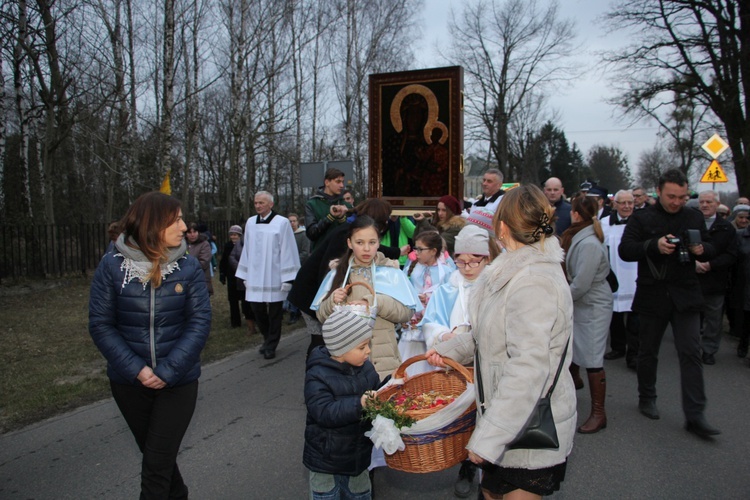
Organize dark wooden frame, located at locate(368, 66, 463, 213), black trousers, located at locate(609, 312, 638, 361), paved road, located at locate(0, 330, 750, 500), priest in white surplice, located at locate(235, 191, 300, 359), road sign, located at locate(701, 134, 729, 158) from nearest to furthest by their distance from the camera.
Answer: paved road, located at locate(0, 330, 750, 500) < black trousers, located at locate(609, 312, 638, 361) < priest in white surplice, located at locate(235, 191, 300, 359) < dark wooden frame, located at locate(368, 66, 463, 213) < road sign, located at locate(701, 134, 729, 158)

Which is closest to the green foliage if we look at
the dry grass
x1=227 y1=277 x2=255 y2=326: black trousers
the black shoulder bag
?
the black shoulder bag

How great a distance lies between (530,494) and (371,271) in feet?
6.79

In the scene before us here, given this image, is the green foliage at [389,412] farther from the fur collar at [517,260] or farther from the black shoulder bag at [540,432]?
the fur collar at [517,260]

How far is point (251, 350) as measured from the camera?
8.45 meters

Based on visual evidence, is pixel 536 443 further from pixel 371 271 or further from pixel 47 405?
pixel 47 405

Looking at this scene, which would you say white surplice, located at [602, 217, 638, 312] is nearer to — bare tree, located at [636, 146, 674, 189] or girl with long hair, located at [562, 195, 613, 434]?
girl with long hair, located at [562, 195, 613, 434]

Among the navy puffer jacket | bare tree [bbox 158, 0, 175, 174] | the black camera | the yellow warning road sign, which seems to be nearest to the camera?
the navy puffer jacket

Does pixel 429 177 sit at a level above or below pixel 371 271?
above

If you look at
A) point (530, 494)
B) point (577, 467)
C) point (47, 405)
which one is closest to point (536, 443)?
point (530, 494)

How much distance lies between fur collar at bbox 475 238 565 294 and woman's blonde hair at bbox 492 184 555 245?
1.6 inches

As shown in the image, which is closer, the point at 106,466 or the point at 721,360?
the point at 106,466

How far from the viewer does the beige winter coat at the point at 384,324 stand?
394cm

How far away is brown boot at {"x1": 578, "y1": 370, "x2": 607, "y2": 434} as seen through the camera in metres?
5.14

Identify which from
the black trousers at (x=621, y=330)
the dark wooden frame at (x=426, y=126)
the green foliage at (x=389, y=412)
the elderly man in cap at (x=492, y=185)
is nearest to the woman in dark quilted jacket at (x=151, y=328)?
the green foliage at (x=389, y=412)
